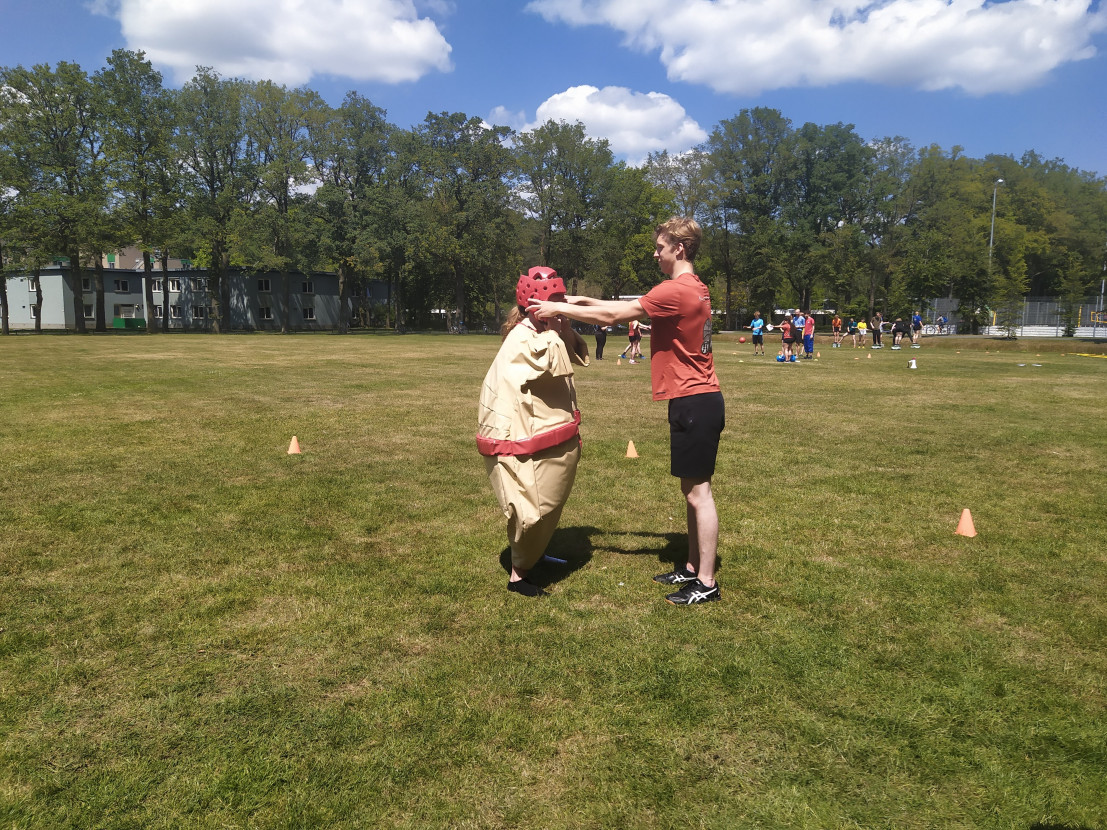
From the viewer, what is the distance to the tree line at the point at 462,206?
51188mm

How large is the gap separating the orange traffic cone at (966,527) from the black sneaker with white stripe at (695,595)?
2879mm

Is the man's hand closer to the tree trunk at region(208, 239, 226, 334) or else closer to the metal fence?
the metal fence

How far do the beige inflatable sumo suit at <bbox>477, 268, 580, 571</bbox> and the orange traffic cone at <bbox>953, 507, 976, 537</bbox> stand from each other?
3875 mm

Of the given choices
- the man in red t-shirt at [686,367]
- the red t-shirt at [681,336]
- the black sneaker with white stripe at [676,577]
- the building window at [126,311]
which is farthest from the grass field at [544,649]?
the building window at [126,311]

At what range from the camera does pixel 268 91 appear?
200 feet

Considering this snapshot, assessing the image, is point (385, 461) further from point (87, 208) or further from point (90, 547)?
point (87, 208)

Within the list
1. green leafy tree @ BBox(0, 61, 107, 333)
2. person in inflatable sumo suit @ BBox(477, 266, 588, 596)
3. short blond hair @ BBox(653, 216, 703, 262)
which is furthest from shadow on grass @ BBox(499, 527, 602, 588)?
green leafy tree @ BBox(0, 61, 107, 333)

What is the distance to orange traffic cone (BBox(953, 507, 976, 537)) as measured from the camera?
20.8 feet

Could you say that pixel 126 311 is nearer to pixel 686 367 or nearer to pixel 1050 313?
pixel 686 367

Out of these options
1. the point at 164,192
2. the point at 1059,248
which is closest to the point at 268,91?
the point at 164,192

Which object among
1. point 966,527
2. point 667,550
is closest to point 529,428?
point 667,550

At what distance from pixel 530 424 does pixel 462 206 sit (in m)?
61.6

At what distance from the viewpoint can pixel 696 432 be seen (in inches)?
188

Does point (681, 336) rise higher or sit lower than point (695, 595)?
higher
